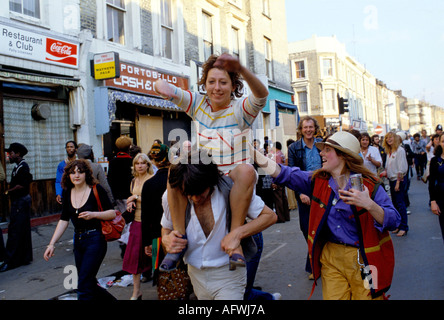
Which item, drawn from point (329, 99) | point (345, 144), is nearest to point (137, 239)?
point (345, 144)

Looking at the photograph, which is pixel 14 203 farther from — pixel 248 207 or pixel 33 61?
pixel 248 207

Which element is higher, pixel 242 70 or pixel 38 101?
pixel 38 101

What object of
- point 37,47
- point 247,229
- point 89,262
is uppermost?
point 37,47

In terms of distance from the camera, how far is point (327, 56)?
131 ft

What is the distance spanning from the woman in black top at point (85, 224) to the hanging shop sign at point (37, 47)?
554cm

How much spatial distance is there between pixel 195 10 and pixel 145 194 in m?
12.9

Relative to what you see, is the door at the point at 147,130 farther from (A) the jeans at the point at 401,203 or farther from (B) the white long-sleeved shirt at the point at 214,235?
(B) the white long-sleeved shirt at the point at 214,235

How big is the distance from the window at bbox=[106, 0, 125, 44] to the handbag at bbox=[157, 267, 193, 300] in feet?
31.5

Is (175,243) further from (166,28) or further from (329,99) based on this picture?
(329,99)

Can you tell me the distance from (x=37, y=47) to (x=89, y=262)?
22.9ft

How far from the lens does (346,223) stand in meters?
3.11

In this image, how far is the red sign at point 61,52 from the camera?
9.62m

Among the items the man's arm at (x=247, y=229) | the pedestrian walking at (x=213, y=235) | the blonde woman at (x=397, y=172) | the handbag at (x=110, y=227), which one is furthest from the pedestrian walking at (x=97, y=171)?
the blonde woman at (x=397, y=172)
